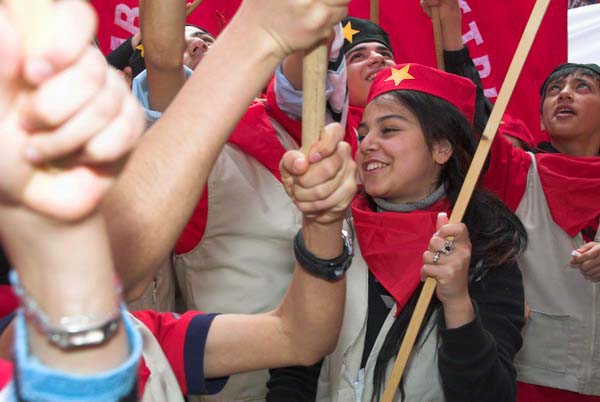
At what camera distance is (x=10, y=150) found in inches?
19.5

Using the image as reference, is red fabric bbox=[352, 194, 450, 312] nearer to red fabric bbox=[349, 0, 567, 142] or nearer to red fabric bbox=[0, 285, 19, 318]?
red fabric bbox=[0, 285, 19, 318]

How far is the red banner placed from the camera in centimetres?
314

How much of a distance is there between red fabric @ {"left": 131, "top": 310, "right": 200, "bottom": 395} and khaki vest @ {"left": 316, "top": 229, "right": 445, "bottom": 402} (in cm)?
49

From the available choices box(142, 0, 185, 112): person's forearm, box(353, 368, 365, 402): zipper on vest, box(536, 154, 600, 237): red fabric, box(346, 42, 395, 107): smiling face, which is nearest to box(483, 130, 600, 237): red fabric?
box(536, 154, 600, 237): red fabric

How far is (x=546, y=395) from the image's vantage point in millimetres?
2352

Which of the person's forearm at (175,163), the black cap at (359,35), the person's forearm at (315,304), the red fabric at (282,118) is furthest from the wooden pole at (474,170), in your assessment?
the black cap at (359,35)

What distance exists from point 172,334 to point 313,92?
51cm

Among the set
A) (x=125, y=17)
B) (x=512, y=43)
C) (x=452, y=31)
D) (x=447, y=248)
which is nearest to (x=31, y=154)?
(x=447, y=248)

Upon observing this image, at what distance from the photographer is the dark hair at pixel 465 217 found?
173cm

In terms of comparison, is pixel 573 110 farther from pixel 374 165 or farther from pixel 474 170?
pixel 474 170

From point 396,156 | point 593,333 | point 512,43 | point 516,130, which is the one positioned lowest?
point 593,333

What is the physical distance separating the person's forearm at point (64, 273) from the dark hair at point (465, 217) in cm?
116

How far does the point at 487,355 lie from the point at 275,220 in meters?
0.61

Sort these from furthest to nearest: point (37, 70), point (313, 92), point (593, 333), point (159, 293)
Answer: point (593, 333) → point (159, 293) → point (313, 92) → point (37, 70)
